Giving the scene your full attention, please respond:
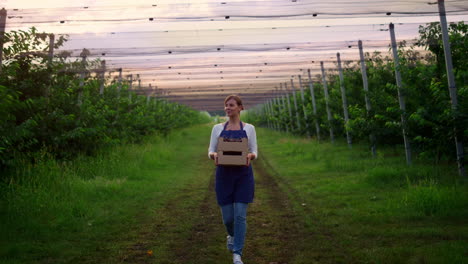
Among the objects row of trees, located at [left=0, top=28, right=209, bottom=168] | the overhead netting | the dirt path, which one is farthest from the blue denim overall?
the overhead netting

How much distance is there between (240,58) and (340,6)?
8016mm

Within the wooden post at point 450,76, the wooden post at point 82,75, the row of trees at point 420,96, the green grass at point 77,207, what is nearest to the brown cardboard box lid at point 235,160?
the green grass at point 77,207

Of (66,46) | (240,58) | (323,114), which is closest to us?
(66,46)

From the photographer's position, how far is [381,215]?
729cm

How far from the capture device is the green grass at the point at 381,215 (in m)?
5.38

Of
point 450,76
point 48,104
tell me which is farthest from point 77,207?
point 450,76

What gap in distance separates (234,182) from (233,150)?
39 centimetres

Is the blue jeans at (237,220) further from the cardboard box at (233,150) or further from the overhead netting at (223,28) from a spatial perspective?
the overhead netting at (223,28)

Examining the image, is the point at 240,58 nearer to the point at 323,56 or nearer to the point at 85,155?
the point at 323,56

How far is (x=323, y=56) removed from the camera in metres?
18.0

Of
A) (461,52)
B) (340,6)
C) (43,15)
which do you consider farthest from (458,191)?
(43,15)

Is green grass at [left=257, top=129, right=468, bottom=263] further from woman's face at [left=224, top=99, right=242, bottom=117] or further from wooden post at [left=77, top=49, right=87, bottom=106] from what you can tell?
A: wooden post at [left=77, top=49, right=87, bottom=106]

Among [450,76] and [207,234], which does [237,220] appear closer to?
[207,234]

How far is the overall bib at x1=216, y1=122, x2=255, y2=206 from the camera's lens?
514cm
